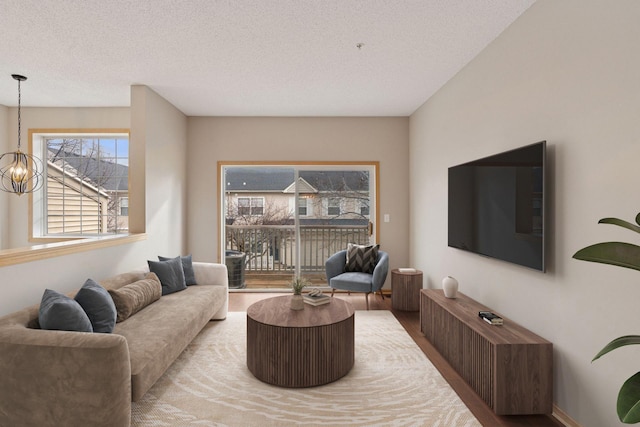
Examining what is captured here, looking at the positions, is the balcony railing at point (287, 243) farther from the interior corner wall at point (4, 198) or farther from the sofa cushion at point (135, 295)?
the interior corner wall at point (4, 198)

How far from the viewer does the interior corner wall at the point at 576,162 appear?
5.57 ft

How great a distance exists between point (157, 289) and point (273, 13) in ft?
8.55

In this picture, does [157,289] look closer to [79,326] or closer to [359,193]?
[79,326]

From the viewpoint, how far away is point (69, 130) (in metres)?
4.81

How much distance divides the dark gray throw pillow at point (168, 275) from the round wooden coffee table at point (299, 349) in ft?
4.18

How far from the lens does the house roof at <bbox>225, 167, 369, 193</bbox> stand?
17.4 feet

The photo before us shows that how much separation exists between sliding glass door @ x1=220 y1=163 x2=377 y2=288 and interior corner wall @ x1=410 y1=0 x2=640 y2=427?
2501mm

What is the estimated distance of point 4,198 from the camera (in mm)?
4680

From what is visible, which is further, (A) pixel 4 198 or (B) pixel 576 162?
(A) pixel 4 198

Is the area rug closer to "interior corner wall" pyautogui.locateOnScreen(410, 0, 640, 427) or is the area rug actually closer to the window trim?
"interior corner wall" pyautogui.locateOnScreen(410, 0, 640, 427)

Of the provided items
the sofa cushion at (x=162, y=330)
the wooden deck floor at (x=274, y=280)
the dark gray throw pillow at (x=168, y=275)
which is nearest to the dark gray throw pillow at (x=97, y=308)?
the sofa cushion at (x=162, y=330)

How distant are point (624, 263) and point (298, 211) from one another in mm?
4423

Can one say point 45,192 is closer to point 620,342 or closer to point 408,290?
point 408,290

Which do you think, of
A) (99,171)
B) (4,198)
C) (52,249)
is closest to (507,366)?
(52,249)
